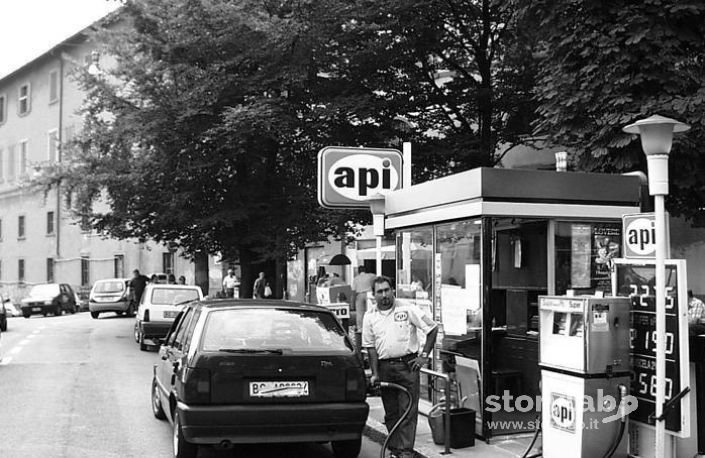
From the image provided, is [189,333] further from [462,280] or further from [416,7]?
[416,7]

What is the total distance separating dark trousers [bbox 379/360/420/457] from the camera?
7.32 metres

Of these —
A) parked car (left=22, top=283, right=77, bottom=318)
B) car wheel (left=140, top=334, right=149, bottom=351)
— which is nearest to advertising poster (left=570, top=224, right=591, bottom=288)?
car wheel (left=140, top=334, right=149, bottom=351)

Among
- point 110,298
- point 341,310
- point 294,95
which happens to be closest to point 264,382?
point 341,310

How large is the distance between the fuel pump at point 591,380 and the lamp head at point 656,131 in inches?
51.4

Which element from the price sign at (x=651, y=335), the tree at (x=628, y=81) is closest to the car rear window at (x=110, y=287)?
the tree at (x=628, y=81)

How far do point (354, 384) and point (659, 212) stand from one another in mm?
3026

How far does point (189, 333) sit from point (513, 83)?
38.6 ft

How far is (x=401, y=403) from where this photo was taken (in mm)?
7410

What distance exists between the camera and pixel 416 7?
645 inches

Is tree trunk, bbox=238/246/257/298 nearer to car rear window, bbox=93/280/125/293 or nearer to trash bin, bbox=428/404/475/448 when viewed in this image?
car rear window, bbox=93/280/125/293

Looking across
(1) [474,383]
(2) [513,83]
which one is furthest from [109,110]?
(1) [474,383]

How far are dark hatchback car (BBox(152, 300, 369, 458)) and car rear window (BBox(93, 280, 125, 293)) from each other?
90.2ft

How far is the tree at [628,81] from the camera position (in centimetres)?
1100

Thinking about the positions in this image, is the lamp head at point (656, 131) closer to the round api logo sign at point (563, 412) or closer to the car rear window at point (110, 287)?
the round api logo sign at point (563, 412)
